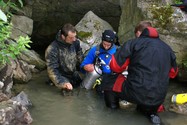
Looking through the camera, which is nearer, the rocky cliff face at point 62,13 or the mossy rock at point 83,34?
the mossy rock at point 83,34

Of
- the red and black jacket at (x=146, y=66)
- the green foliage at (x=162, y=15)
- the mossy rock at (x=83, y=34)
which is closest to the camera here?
the red and black jacket at (x=146, y=66)

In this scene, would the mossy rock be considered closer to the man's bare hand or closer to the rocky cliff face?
the man's bare hand

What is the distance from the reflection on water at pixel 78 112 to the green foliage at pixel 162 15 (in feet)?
7.16

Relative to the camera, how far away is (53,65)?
6820mm

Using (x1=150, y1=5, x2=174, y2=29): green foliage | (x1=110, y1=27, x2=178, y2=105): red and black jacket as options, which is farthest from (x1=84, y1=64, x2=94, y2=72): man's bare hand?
(x1=150, y1=5, x2=174, y2=29): green foliage

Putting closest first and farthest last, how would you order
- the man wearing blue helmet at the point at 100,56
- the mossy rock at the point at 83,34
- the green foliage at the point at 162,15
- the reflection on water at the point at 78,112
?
the reflection on water at the point at 78,112 → the man wearing blue helmet at the point at 100,56 → the green foliage at the point at 162,15 → the mossy rock at the point at 83,34

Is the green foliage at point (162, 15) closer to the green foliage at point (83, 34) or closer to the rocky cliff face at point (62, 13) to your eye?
the green foliage at point (83, 34)

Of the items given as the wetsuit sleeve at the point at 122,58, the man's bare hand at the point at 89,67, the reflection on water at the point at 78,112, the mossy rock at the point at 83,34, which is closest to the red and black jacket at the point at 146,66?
the wetsuit sleeve at the point at 122,58

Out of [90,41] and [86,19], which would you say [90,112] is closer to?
[90,41]

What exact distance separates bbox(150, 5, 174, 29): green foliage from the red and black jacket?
1696mm

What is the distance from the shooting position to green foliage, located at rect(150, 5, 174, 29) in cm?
713

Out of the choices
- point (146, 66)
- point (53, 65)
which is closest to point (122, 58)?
point (146, 66)

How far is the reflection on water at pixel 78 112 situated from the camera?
18.2 ft

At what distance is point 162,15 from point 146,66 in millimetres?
2343
